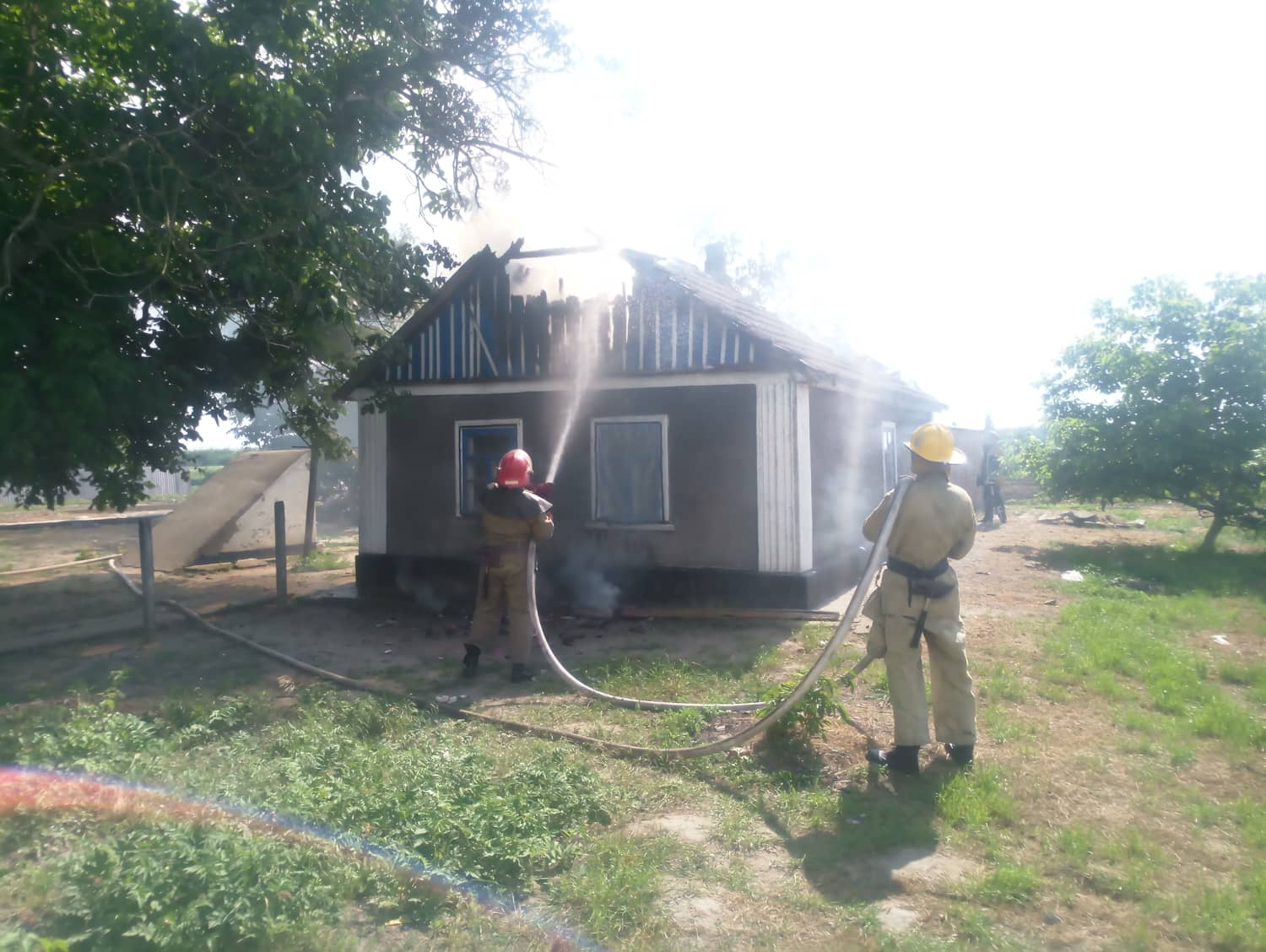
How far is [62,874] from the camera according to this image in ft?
11.6

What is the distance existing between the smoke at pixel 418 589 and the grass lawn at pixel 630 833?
4565 millimetres

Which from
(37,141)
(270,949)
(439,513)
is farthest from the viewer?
(439,513)

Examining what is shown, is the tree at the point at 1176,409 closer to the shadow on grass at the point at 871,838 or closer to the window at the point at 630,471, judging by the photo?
the window at the point at 630,471

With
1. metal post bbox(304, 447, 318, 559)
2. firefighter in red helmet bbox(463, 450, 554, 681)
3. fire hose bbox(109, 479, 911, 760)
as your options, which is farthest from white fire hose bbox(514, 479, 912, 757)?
metal post bbox(304, 447, 318, 559)

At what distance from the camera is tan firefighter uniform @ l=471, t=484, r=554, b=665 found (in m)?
7.22

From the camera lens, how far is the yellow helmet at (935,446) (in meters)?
5.18

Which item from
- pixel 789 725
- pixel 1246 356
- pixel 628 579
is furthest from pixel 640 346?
pixel 1246 356

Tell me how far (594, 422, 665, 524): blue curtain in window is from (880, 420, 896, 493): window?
5164 millimetres

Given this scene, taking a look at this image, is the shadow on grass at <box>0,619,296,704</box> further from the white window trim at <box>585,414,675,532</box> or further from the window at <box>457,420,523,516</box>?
the white window trim at <box>585,414,675,532</box>

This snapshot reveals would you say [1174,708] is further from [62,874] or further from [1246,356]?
[1246,356]

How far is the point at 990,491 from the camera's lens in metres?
23.0

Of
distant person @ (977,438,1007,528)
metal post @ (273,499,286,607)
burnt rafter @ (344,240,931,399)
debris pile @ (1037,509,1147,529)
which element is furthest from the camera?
distant person @ (977,438,1007,528)

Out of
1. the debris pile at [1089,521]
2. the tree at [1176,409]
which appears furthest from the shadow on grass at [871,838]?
the debris pile at [1089,521]

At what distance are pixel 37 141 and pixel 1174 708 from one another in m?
10.6
